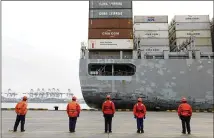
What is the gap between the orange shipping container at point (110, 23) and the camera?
29.8 meters

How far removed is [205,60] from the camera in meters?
28.8

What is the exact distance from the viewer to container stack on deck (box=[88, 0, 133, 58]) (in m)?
29.2

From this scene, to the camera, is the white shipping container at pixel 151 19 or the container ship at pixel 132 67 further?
the white shipping container at pixel 151 19

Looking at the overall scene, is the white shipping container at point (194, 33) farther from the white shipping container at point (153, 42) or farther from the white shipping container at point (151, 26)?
the white shipping container at point (153, 42)

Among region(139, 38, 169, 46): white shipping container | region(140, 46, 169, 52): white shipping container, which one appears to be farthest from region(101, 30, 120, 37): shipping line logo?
region(140, 46, 169, 52): white shipping container

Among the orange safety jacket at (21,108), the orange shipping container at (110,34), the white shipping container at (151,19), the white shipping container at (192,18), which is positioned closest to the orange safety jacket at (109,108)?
the orange safety jacket at (21,108)

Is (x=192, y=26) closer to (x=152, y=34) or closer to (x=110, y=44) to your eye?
(x=152, y=34)

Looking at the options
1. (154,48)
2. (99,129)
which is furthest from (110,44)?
(99,129)

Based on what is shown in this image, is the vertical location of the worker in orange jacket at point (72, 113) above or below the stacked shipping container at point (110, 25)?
below

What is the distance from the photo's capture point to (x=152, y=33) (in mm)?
32031

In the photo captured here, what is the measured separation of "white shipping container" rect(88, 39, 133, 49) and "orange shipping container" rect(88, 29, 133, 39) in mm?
398

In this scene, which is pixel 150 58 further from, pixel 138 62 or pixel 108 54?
pixel 108 54

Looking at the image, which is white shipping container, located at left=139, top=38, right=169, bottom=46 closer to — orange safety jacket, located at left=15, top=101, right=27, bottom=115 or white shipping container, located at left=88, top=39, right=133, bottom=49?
white shipping container, located at left=88, top=39, right=133, bottom=49

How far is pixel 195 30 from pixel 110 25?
11526 millimetres
